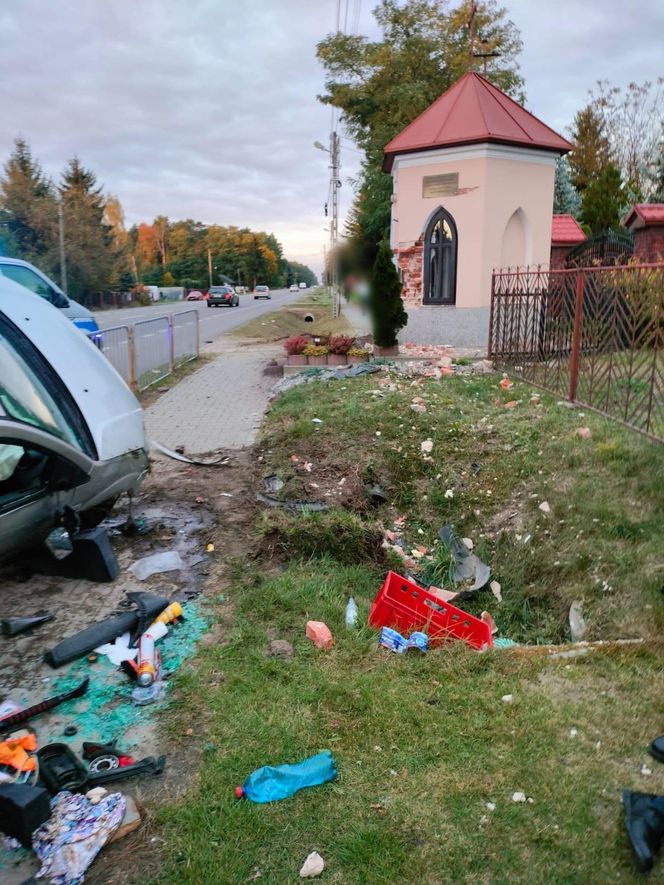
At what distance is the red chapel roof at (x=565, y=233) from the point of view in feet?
66.8

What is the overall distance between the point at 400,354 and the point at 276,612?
431 inches

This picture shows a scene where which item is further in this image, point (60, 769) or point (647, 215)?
point (647, 215)

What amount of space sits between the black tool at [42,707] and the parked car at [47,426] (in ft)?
3.32

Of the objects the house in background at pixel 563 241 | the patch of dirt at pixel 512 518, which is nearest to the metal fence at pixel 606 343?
→ the patch of dirt at pixel 512 518

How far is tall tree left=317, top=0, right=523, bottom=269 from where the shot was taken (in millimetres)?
27016

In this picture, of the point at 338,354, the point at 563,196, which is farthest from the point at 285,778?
the point at 563,196

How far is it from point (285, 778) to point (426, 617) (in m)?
1.60

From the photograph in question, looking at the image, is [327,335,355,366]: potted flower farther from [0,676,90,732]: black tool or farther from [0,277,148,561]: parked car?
[0,676,90,732]: black tool

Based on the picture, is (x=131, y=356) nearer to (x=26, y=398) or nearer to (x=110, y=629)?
(x=26, y=398)

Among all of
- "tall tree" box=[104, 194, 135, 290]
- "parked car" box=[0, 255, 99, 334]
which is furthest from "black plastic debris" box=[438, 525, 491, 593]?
"tall tree" box=[104, 194, 135, 290]

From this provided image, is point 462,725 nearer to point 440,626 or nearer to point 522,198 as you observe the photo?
point 440,626

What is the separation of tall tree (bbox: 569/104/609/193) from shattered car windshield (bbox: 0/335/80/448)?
126 feet

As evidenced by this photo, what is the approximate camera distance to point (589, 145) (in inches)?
1468

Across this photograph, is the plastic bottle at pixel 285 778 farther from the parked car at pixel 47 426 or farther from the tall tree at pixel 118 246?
the tall tree at pixel 118 246
